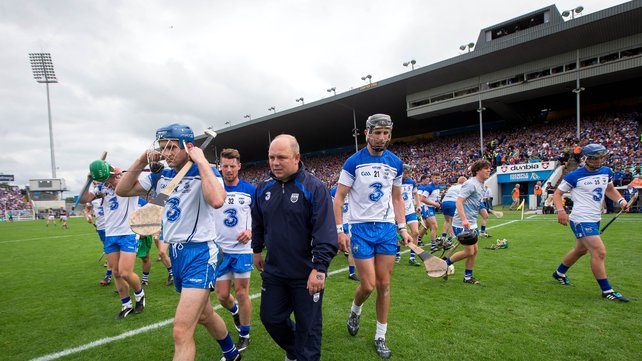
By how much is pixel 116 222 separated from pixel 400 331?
192 inches

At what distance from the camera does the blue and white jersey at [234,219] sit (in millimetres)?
4367


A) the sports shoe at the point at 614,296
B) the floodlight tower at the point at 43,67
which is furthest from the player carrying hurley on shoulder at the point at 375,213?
the floodlight tower at the point at 43,67

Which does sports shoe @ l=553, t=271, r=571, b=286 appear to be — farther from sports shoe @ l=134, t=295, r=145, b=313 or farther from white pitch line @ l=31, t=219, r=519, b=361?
sports shoe @ l=134, t=295, r=145, b=313

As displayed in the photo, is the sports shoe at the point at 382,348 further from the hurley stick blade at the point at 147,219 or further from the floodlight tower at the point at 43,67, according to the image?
the floodlight tower at the point at 43,67

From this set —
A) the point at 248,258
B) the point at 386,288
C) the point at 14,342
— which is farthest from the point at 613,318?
the point at 14,342

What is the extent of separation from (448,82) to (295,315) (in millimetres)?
34001

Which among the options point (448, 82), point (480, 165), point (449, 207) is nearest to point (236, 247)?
point (480, 165)

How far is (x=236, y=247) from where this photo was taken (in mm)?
4355

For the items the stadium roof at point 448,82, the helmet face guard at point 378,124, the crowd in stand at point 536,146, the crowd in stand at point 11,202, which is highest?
the stadium roof at point 448,82

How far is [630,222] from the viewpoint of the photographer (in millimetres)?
14008

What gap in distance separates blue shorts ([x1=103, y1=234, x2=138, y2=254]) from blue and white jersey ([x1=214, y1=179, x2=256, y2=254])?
6.82 ft

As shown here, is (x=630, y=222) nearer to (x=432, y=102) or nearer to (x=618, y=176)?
(x=618, y=176)

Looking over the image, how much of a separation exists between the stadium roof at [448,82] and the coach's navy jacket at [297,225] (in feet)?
96.6

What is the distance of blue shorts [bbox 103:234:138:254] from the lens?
5.57 m
